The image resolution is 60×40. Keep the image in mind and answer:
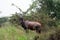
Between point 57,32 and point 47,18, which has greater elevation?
point 57,32

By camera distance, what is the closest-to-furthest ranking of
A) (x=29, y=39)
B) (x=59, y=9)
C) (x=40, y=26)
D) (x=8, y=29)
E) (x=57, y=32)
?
(x=57, y=32) < (x=29, y=39) < (x=8, y=29) < (x=40, y=26) < (x=59, y=9)

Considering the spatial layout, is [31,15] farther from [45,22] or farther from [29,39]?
[29,39]

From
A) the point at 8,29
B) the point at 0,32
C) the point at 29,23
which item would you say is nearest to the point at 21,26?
the point at 29,23

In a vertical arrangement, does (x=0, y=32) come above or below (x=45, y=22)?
above

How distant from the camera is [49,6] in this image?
1576cm

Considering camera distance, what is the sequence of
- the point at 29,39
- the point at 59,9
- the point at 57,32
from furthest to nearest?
the point at 59,9 → the point at 29,39 → the point at 57,32

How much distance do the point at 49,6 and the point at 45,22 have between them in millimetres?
2228

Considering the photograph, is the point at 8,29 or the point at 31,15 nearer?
the point at 8,29

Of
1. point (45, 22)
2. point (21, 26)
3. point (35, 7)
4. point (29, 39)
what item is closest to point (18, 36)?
point (29, 39)

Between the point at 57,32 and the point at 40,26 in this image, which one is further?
the point at 40,26

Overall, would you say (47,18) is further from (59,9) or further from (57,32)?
(57,32)

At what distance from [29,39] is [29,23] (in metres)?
3.45

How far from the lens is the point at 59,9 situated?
15203 millimetres

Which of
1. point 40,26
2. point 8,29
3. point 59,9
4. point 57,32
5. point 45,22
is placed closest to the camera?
point 57,32
